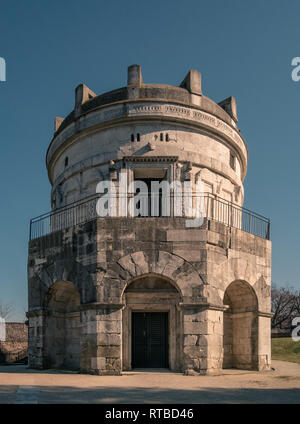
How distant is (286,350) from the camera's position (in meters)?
24.3

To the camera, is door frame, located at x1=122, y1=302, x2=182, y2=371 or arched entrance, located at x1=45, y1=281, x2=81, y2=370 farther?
arched entrance, located at x1=45, y1=281, x2=81, y2=370

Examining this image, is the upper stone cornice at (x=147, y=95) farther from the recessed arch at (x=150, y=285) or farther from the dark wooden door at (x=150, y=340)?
the dark wooden door at (x=150, y=340)

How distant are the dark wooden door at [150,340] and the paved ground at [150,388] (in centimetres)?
111

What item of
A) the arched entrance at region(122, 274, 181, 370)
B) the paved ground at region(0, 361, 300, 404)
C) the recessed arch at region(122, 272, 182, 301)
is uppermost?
the recessed arch at region(122, 272, 182, 301)

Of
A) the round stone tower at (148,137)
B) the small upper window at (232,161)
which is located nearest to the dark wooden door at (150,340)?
the round stone tower at (148,137)

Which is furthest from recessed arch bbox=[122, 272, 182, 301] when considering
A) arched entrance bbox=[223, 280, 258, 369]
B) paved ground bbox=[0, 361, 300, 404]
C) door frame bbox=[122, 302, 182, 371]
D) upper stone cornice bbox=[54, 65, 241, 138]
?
upper stone cornice bbox=[54, 65, 241, 138]

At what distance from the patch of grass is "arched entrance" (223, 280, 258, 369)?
576 centimetres

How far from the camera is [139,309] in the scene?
15.4m

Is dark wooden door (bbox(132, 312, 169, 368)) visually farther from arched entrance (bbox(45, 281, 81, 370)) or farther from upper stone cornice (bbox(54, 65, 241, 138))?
upper stone cornice (bbox(54, 65, 241, 138))

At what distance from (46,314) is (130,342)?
363 centimetres

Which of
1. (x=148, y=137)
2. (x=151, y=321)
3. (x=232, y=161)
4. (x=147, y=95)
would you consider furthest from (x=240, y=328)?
(x=147, y=95)

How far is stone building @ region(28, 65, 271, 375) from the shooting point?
14534 mm
